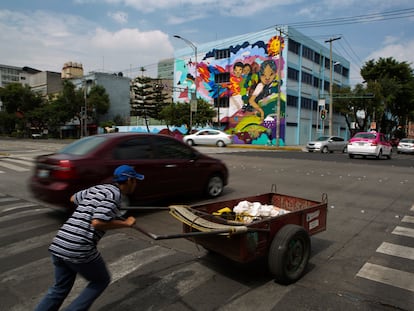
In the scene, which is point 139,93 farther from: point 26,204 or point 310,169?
point 26,204

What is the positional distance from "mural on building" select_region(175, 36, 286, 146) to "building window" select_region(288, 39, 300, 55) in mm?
1302

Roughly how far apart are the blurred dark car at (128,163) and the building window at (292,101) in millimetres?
34982

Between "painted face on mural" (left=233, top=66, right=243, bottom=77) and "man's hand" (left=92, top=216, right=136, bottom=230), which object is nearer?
"man's hand" (left=92, top=216, right=136, bottom=230)

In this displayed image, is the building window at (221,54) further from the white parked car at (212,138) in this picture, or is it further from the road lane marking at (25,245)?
the road lane marking at (25,245)

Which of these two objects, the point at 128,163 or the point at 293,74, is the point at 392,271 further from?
the point at 293,74

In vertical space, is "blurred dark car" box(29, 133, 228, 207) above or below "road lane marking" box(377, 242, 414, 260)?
above

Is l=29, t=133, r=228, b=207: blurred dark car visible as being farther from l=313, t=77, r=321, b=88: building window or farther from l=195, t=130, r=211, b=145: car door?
l=313, t=77, r=321, b=88: building window

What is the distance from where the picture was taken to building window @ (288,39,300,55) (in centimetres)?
4005

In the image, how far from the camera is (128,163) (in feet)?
19.7

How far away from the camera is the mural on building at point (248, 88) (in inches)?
1570

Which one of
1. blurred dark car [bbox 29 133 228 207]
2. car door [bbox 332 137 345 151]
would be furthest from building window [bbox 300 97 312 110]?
blurred dark car [bbox 29 133 228 207]

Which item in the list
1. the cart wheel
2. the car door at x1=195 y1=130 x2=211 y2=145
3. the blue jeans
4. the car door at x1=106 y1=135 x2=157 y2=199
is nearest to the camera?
the blue jeans

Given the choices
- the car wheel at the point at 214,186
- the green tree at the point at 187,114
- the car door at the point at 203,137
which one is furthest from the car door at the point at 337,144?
the car wheel at the point at 214,186

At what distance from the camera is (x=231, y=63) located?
44.1 m
